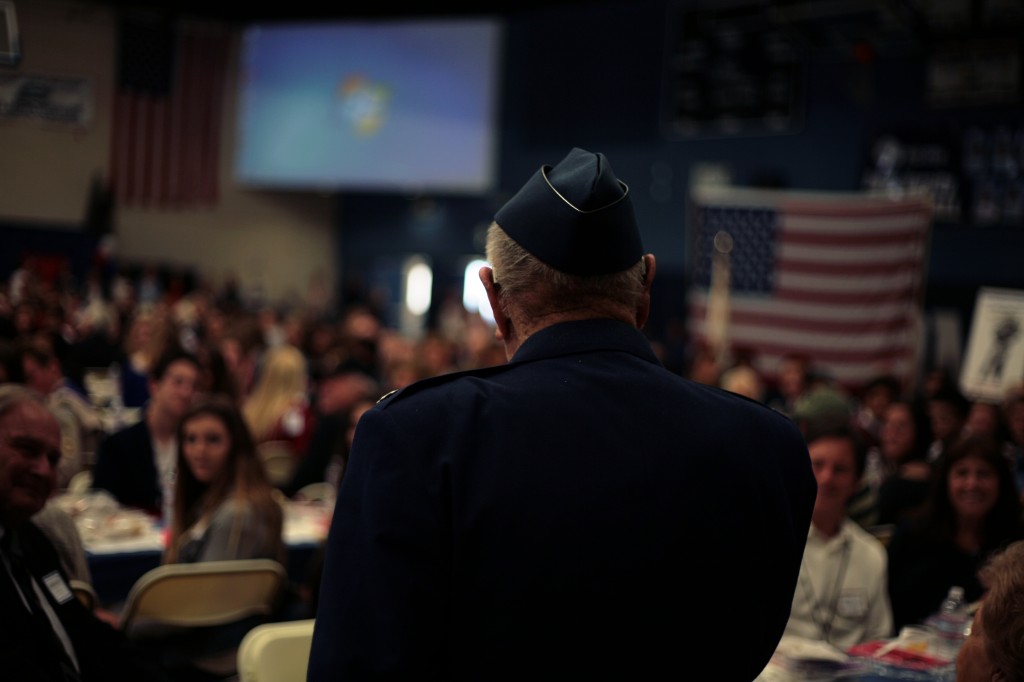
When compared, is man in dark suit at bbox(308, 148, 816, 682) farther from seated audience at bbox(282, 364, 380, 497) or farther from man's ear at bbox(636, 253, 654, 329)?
seated audience at bbox(282, 364, 380, 497)

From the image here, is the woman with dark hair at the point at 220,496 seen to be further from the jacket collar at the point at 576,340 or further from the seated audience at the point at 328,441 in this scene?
the jacket collar at the point at 576,340

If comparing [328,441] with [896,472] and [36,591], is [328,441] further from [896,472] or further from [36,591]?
[36,591]

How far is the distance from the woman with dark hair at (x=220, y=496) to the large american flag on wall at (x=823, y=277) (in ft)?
26.3

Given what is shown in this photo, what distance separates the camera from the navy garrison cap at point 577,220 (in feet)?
4.82

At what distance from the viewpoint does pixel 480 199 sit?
18.8 metres

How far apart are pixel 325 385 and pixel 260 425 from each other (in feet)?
1.65

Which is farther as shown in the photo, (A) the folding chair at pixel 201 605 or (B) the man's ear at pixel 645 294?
(A) the folding chair at pixel 201 605

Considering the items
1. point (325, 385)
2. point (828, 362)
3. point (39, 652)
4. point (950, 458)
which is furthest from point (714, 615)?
point (828, 362)

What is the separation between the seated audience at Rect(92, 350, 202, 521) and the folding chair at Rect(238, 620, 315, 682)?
2.64 metres

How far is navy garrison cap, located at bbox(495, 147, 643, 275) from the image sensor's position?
1.47m

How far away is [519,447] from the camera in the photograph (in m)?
1.37

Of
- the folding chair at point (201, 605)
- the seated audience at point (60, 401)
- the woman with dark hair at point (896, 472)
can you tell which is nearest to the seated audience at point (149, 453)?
the seated audience at point (60, 401)

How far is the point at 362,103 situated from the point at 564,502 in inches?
671

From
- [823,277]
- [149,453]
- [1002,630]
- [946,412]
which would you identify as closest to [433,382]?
[1002,630]
